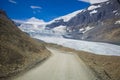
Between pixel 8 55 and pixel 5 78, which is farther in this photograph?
pixel 8 55

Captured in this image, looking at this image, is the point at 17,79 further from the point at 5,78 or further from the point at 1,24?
the point at 1,24

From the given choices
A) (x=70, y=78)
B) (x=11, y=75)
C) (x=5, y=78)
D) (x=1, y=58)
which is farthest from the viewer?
(x=1, y=58)

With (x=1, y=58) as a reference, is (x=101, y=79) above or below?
below

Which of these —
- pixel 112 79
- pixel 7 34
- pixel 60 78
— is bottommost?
pixel 112 79

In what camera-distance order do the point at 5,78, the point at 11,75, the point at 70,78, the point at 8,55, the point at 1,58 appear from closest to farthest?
the point at 5,78, the point at 11,75, the point at 70,78, the point at 1,58, the point at 8,55

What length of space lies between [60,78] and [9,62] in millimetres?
6894

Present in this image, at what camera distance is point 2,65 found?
69.1 ft

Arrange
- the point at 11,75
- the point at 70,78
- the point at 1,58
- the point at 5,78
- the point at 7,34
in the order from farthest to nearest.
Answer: the point at 7,34 → the point at 1,58 → the point at 70,78 → the point at 11,75 → the point at 5,78

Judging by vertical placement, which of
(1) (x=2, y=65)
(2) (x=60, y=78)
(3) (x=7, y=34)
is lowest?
(2) (x=60, y=78)

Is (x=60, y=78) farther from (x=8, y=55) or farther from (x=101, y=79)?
(x=8, y=55)

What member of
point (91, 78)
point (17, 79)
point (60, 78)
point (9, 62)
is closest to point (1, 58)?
point (9, 62)

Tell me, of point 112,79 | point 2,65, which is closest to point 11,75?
point 2,65

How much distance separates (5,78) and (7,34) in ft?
57.9

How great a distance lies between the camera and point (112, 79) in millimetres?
23047
